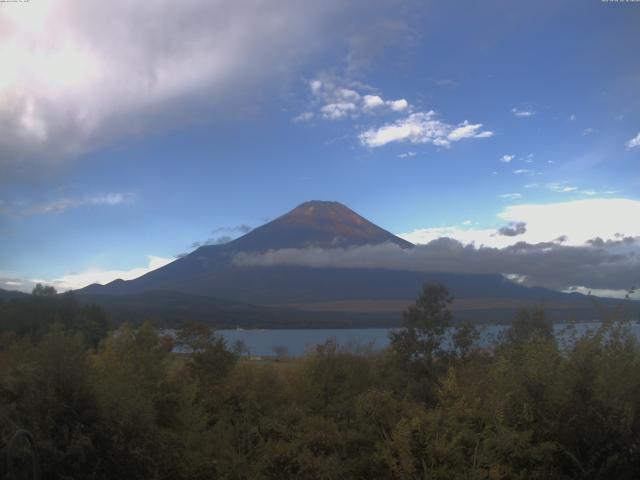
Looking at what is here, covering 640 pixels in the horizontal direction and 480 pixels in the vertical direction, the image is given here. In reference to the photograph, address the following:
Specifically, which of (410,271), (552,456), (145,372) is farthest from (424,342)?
(410,271)

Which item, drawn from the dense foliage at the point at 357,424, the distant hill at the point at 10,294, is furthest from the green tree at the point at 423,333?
the distant hill at the point at 10,294

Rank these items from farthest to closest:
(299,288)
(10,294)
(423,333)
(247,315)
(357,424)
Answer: (299,288) < (247,315) < (10,294) < (423,333) < (357,424)

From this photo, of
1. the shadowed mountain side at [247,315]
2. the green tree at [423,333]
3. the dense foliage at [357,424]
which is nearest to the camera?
the dense foliage at [357,424]

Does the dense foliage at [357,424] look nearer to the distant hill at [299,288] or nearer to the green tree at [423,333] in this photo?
the green tree at [423,333]

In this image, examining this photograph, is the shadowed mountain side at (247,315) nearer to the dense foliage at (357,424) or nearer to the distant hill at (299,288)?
the distant hill at (299,288)

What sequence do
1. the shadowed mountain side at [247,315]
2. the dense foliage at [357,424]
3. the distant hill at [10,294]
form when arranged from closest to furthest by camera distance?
the dense foliage at [357,424], the distant hill at [10,294], the shadowed mountain side at [247,315]

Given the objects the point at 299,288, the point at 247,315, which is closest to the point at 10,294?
the point at 247,315

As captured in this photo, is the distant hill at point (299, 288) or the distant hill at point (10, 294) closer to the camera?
the distant hill at point (10, 294)

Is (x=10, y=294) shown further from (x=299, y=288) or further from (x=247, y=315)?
(x=299, y=288)

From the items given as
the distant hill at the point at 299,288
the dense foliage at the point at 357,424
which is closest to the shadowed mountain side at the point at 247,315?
the distant hill at the point at 299,288

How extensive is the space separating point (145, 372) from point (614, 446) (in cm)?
757

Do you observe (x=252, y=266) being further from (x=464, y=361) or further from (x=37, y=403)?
(x=37, y=403)

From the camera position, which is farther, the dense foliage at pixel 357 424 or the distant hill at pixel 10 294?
the distant hill at pixel 10 294

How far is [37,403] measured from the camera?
7.10 meters
